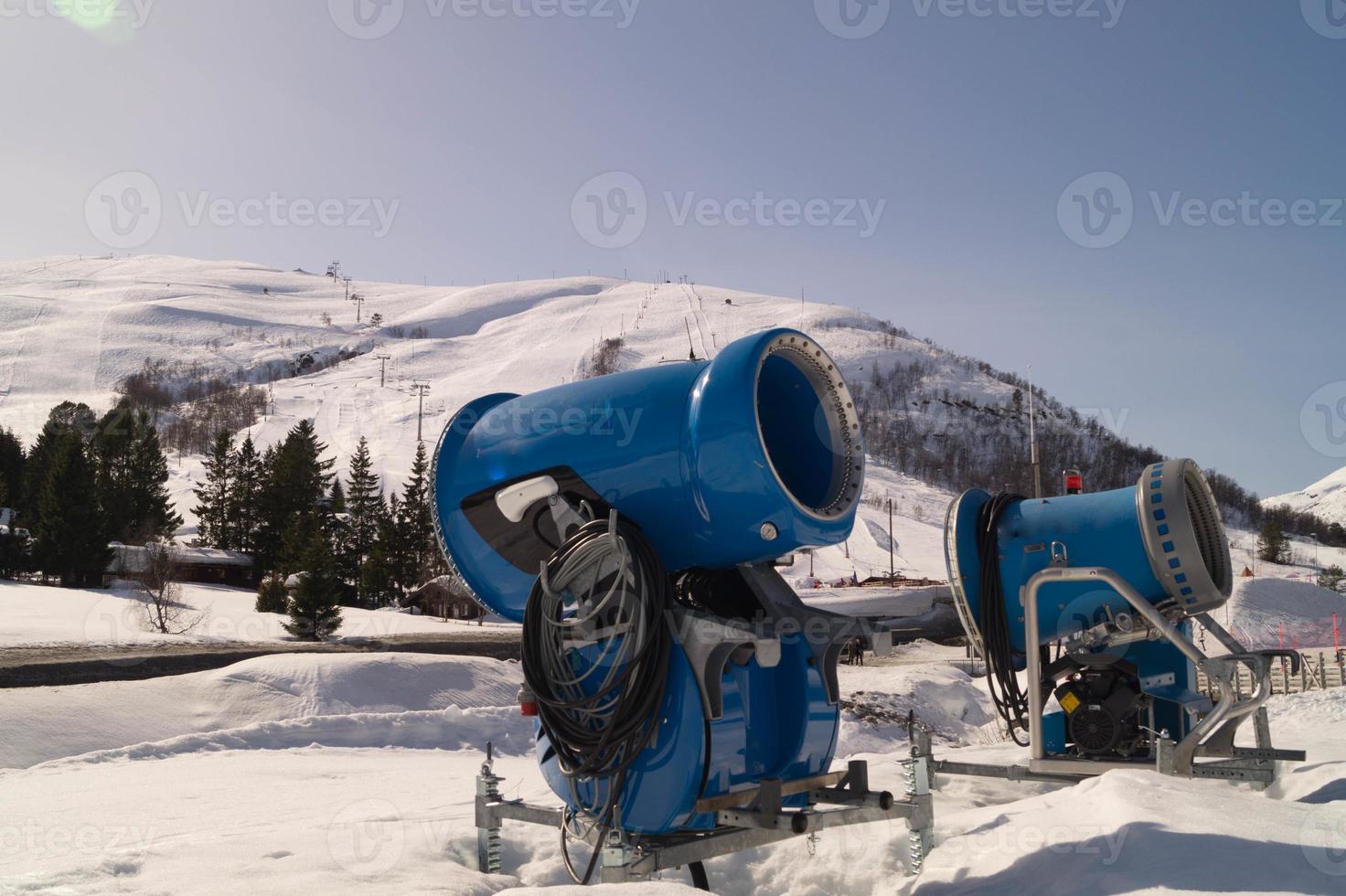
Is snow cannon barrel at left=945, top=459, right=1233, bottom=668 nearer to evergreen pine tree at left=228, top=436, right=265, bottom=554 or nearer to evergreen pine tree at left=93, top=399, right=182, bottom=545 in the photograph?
evergreen pine tree at left=93, top=399, right=182, bottom=545

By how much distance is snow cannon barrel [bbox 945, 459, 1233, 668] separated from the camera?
6816mm

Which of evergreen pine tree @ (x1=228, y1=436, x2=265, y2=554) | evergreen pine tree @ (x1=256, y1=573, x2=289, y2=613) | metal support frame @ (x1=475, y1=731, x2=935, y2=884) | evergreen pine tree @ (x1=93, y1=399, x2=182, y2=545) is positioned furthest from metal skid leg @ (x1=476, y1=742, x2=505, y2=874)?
evergreen pine tree @ (x1=228, y1=436, x2=265, y2=554)

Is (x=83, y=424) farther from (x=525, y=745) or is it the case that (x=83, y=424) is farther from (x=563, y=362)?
(x=563, y=362)

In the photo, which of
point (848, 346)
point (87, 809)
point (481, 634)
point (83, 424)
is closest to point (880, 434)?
point (848, 346)

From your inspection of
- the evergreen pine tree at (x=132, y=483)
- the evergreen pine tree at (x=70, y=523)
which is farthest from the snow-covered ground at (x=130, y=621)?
the evergreen pine tree at (x=132, y=483)

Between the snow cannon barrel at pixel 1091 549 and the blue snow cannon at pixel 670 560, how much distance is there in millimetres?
1838

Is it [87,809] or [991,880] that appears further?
[87,809]

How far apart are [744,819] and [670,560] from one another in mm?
1370

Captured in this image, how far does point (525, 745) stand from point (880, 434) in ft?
380

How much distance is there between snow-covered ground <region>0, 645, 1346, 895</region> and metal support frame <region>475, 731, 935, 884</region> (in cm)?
20

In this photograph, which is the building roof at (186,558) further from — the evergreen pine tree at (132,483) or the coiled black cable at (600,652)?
the coiled black cable at (600,652)

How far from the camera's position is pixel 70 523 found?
43.3 m

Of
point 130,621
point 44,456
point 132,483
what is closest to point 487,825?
point 130,621

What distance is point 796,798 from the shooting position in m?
5.90
